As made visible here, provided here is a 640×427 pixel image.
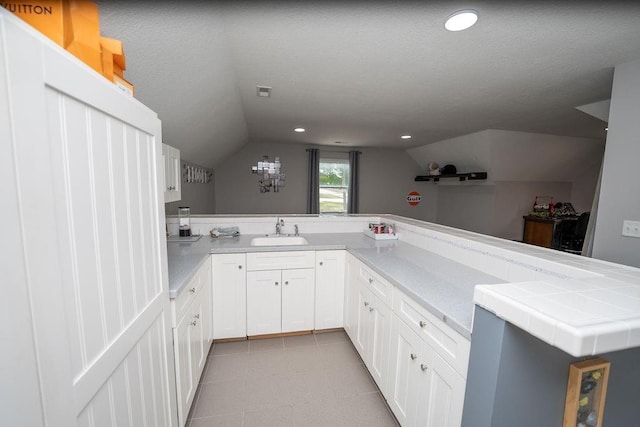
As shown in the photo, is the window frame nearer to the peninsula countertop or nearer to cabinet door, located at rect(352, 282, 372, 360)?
the peninsula countertop

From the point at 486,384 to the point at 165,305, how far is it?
48.6 inches

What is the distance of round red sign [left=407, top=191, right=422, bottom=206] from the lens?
6.49m

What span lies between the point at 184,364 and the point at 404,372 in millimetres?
1182

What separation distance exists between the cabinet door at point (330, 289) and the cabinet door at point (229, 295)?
0.64m

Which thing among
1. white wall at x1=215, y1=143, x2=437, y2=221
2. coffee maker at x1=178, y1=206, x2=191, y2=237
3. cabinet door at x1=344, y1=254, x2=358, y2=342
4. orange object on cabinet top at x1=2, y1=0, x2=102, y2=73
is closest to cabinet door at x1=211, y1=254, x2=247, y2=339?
coffee maker at x1=178, y1=206, x2=191, y2=237

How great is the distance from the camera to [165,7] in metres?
1.25

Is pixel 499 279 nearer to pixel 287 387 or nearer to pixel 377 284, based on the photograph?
pixel 377 284

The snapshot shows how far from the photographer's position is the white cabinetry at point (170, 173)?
189cm

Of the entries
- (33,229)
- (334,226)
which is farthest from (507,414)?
(334,226)

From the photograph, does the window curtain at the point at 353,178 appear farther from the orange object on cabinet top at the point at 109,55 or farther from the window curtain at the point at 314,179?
the orange object on cabinet top at the point at 109,55

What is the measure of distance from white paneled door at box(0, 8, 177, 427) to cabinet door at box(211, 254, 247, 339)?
122 centimetres

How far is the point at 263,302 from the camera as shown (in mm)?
2316

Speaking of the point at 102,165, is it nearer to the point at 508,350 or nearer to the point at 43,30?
the point at 43,30

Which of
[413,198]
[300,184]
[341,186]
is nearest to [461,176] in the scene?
[413,198]
